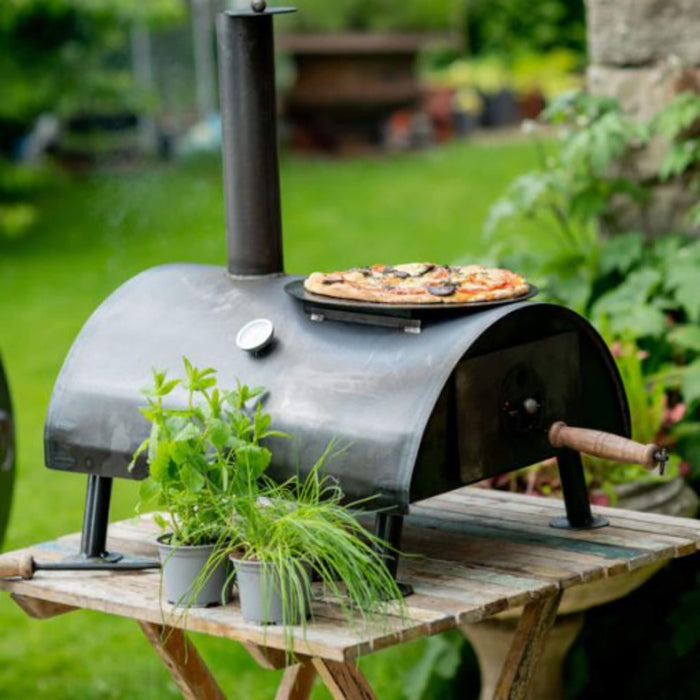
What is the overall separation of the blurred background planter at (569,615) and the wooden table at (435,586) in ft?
1.11

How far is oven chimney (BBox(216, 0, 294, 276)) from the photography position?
3582mm

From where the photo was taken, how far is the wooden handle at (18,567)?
136 inches

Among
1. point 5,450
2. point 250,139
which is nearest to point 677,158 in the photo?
point 250,139

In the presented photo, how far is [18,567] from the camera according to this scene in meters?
3.45

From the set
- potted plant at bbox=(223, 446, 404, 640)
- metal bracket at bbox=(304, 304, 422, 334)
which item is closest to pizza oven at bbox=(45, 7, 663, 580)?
metal bracket at bbox=(304, 304, 422, 334)

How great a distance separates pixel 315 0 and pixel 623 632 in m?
9.00

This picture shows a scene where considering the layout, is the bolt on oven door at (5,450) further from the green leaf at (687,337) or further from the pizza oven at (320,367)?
the green leaf at (687,337)

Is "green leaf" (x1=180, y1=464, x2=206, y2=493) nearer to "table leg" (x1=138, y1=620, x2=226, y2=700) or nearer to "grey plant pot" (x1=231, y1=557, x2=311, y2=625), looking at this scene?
"grey plant pot" (x1=231, y1=557, x2=311, y2=625)

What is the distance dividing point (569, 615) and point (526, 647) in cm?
75

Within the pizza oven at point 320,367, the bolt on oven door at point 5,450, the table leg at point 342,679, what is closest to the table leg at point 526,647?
the pizza oven at point 320,367

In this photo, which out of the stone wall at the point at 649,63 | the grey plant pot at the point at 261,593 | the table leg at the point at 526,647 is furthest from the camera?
the stone wall at the point at 649,63

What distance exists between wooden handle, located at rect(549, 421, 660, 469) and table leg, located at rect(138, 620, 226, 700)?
34.1 inches

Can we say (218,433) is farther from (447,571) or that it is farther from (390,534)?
(447,571)

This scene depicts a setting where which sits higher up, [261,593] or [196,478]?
[196,478]
